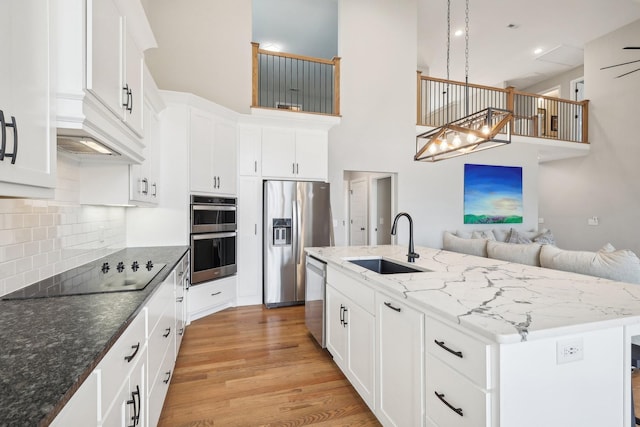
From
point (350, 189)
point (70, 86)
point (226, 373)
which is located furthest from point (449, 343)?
point (350, 189)

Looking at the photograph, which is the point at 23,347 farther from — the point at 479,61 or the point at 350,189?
the point at 479,61

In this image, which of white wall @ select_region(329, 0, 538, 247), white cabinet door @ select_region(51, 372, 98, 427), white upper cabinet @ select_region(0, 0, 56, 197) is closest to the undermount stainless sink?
white cabinet door @ select_region(51, 372, 98, 427)

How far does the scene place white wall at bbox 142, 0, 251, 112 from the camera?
422cm

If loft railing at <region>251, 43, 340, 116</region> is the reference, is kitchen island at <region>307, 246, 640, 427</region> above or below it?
below

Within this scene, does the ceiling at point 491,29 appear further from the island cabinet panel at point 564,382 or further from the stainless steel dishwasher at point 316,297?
the island cabinet panel at point 564,382

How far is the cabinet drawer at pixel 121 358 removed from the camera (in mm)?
934

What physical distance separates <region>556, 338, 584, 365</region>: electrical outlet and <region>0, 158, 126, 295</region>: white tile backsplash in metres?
2.26

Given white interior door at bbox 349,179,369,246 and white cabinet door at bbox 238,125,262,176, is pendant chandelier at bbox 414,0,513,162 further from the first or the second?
white interior door at bbox 349,179,369,246

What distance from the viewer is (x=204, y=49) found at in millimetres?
4387

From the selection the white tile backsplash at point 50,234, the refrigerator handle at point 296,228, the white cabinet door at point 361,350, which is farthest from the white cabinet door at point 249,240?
the white cabinet door at point 361,350

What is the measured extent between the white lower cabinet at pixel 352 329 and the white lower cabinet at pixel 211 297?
5.74ft

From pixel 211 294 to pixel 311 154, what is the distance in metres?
2.32

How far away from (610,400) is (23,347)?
1998mm

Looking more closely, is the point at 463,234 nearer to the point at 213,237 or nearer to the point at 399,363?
the point at 213,237
